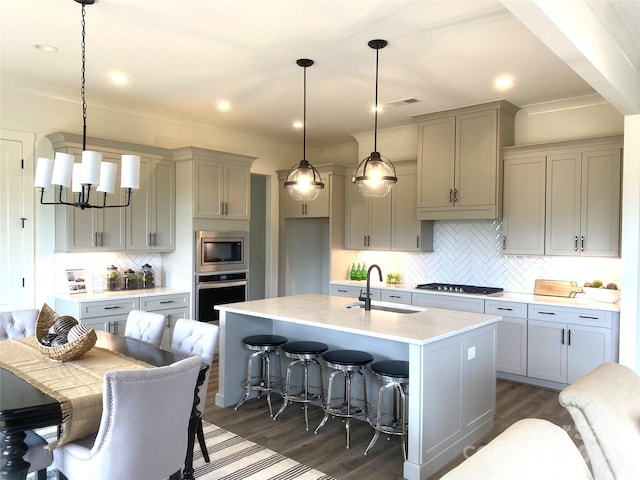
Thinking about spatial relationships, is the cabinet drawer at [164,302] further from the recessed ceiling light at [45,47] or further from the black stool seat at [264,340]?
the recessed ceiling light at [45,47]

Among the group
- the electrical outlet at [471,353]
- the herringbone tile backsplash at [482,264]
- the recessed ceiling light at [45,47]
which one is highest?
the recessed ceiling light at [45,47]

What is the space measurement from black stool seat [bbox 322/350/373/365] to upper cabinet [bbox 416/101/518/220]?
7.94 feet

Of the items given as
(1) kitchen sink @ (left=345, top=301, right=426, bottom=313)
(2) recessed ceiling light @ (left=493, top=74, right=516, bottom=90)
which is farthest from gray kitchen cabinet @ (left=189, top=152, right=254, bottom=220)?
(2) recessed ceiling light @ (left=493, top=74, right=516, bottom=90)

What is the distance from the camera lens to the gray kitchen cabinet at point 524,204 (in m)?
4.89

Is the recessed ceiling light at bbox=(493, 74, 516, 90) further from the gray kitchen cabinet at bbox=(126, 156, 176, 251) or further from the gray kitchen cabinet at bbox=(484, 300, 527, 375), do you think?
the gray kitchen cabinet at bbox=(126, 156, 176, 251)

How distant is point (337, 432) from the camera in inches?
139

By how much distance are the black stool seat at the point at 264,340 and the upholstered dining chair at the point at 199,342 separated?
2.60ft

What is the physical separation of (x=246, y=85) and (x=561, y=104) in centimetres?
322

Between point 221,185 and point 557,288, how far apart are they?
12.5 feet

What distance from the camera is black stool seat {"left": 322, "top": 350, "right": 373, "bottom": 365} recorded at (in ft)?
10.9

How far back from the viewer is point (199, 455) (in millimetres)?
3113

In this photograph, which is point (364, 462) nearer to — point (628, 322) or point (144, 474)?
point (144, 474)

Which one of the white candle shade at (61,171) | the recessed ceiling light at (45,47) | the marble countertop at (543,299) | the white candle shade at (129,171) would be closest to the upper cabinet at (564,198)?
the marble countertop at (543,299)

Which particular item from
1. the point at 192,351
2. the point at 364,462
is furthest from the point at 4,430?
the point at 364,462
